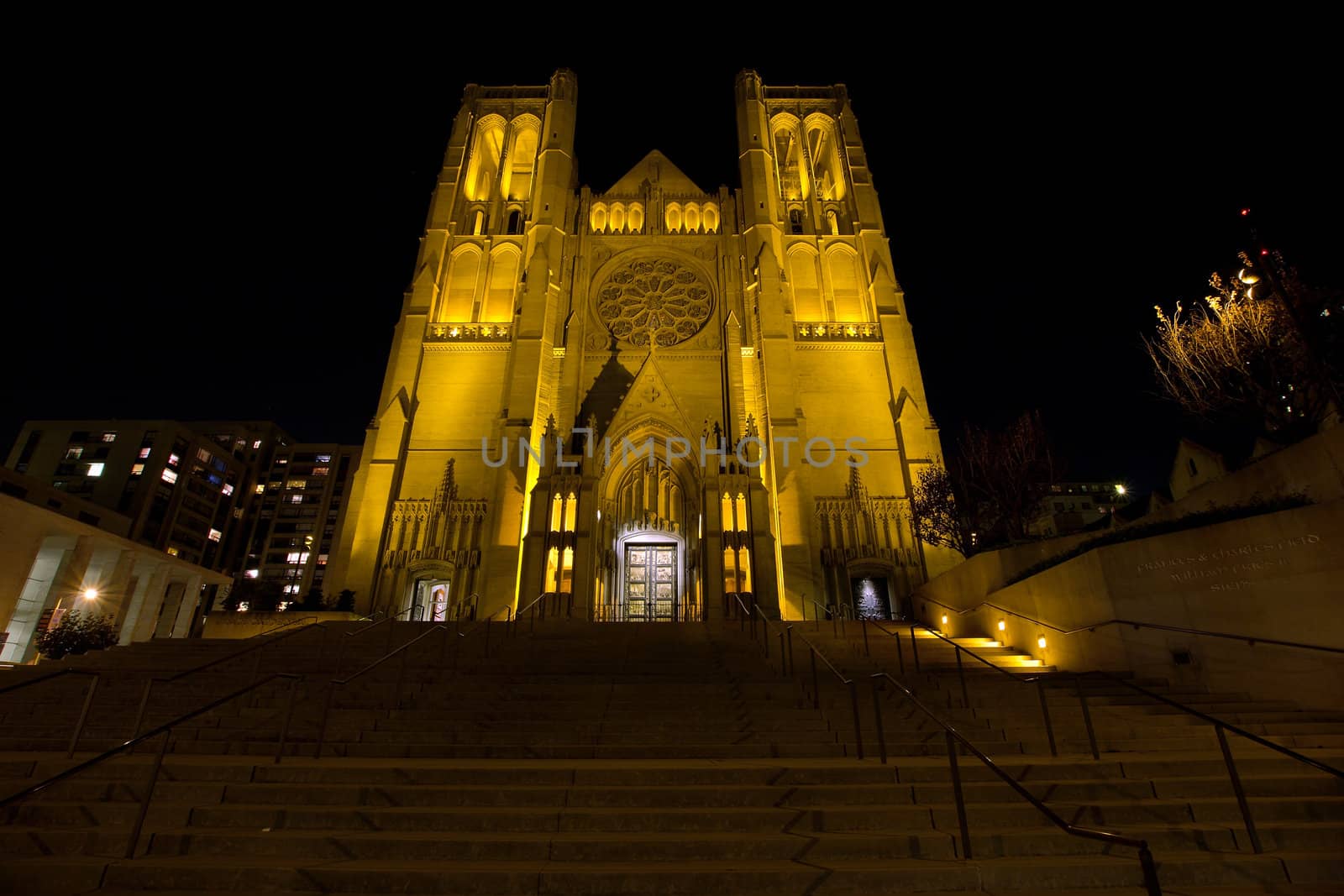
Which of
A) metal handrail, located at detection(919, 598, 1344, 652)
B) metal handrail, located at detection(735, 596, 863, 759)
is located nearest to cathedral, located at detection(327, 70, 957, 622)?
metal handrail, located at detection(919, 598, 1344, 652)

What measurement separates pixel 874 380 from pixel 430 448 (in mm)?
17379

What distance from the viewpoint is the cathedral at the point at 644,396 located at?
65.3ft

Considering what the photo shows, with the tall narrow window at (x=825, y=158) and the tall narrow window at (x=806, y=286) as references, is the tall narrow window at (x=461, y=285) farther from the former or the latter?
the tall narrow window at (x=825, y=158)

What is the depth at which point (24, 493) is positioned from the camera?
37281 mm

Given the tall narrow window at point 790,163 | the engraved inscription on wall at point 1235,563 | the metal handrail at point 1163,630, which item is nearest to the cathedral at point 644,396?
the tall narrow window at point 790,163

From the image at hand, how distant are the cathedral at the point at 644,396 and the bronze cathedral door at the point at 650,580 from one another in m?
0.12

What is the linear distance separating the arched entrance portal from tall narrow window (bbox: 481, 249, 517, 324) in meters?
9.25

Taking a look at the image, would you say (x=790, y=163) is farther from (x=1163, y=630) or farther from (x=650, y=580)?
(x=1163, y=630)

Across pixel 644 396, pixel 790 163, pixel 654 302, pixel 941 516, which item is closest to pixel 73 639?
pixel 644 396

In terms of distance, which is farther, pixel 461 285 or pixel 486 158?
pixel 486 158

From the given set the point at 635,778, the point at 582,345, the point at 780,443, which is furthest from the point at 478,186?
the point at 635,778

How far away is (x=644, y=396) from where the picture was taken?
888 inches

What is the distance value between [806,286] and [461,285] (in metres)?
15.3

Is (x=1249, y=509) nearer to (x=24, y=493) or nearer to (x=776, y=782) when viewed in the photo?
(x=776, y=782)
